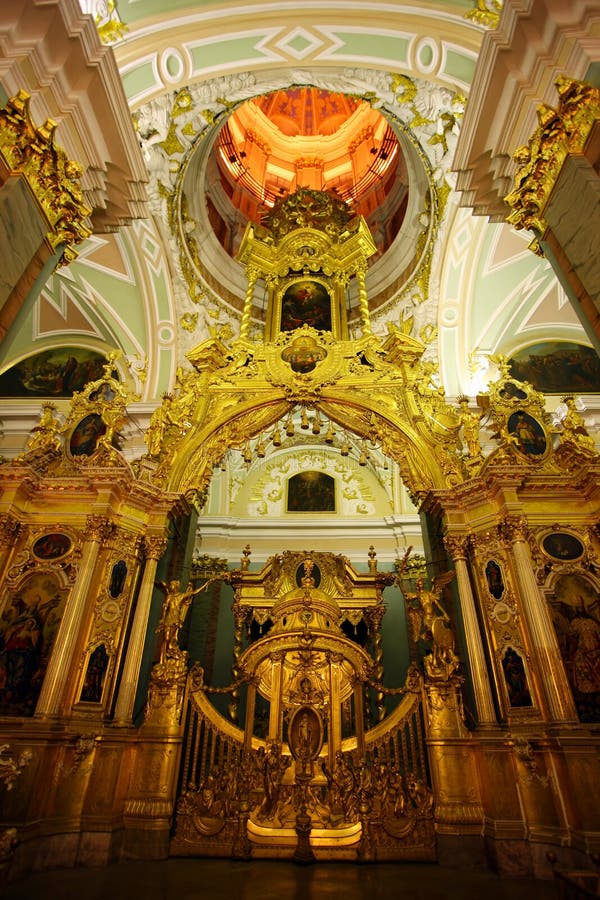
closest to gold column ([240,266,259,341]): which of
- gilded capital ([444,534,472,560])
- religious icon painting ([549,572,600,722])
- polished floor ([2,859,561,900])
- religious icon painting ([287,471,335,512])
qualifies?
gilded capital ([444,534,472,560])

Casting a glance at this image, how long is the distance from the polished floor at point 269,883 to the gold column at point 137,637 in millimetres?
1677

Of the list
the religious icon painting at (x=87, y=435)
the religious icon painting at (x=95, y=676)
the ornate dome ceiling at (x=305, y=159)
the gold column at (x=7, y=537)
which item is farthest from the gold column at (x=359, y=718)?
the ornate dome ceiling at (x=305, y=159)

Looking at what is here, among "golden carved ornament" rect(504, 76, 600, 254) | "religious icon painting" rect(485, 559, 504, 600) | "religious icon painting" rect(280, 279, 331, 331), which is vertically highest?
"religious icon painting" rect(280, 279, 331, 331)

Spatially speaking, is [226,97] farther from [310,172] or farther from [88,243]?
[310,172]

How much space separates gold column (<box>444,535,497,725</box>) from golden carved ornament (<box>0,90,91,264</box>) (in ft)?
21.8

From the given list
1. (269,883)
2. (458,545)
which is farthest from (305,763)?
(458,545)

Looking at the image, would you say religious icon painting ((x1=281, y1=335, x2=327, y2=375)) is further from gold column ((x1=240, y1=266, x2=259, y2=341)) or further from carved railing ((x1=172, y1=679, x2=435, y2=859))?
carved railing ((x1=172, y1=679, x2=435, y2=859))

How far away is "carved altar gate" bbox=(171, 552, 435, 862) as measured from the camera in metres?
5.98

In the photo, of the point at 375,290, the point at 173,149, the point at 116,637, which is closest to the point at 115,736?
the point at 116,637

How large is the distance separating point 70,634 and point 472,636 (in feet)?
18.1

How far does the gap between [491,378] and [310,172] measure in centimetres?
1107

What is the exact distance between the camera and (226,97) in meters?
9.85

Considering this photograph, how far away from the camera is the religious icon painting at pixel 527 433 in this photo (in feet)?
26.9

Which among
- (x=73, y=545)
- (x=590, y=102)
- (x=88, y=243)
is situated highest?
(x=88, y=243)
